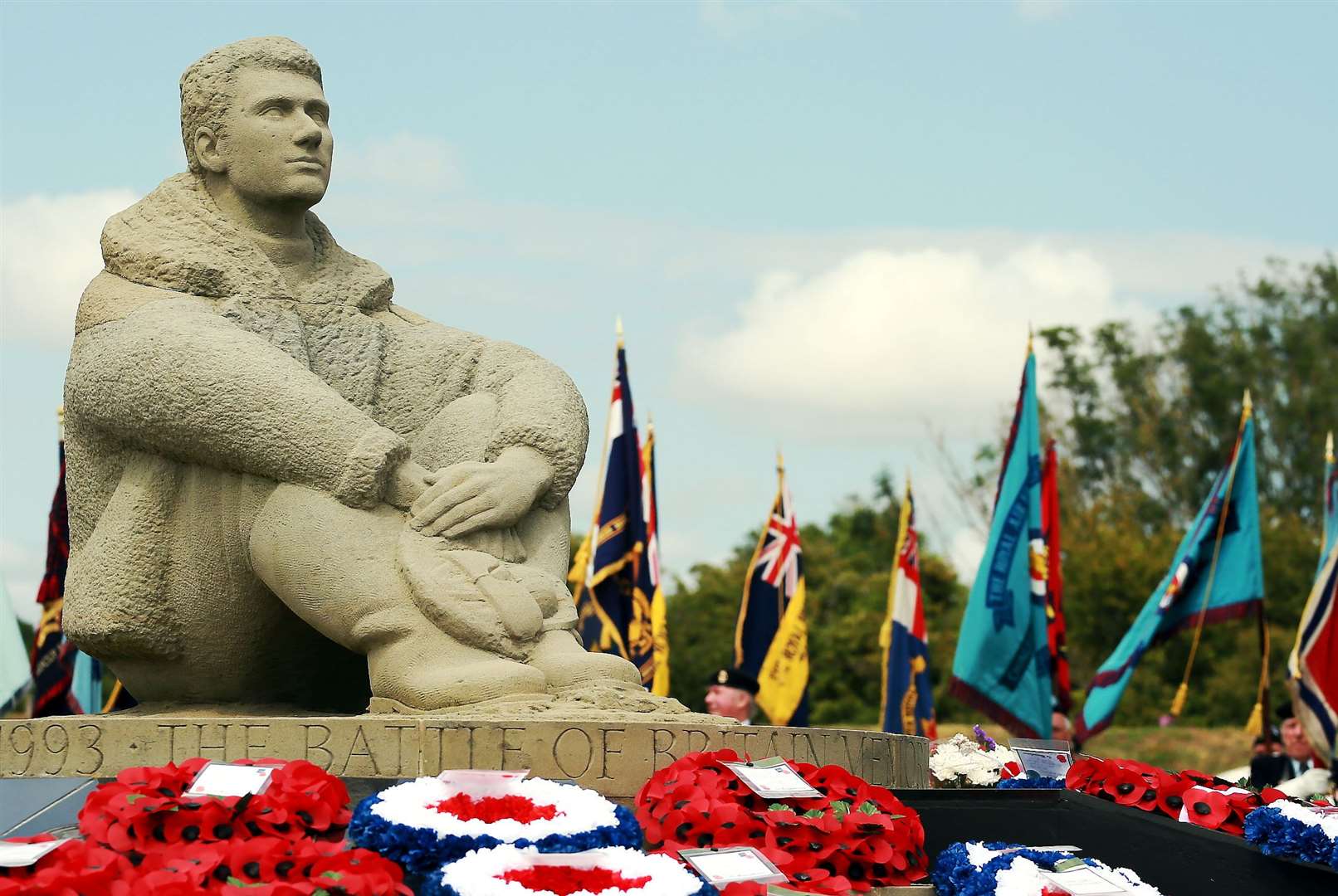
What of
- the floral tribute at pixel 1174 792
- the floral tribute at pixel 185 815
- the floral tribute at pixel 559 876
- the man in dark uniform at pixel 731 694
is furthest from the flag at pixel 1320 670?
the floral tribute at pixel 185 815

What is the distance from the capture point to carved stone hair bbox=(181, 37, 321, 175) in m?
6.82

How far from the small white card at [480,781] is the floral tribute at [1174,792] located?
2.32m

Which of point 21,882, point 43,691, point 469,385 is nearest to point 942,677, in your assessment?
point 43,691

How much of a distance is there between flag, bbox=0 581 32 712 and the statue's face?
23.8ft

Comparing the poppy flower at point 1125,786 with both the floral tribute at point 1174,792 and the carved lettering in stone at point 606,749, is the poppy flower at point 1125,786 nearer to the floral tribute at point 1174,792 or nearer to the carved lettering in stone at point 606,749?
the floral tribute at point 1174,792

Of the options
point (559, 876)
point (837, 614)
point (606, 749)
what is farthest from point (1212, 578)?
point (837, 614)

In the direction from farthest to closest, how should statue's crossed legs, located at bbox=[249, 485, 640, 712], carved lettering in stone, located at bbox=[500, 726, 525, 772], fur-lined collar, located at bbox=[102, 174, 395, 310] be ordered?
fur-lined collar, located at bbox=[102, 174, 395, 310] < statue's crossed legs, located at bbox=[249, 485, 640, 712] < carved lettering in stone, located at bbox=[500, 726, 525, 772]

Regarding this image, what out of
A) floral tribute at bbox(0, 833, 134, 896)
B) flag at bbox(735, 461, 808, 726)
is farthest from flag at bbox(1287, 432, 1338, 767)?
Result: floral tribute at bbox(0, 833, 134, 896)

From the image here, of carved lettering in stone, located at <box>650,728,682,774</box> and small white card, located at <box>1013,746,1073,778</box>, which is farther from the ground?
carved lettering in stone, located at <box>650,728,682,774</box>

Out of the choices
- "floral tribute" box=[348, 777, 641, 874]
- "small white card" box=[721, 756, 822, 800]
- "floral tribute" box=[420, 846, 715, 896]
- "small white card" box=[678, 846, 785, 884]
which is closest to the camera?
"floral tribute" box=[420, 846, 715, 896]

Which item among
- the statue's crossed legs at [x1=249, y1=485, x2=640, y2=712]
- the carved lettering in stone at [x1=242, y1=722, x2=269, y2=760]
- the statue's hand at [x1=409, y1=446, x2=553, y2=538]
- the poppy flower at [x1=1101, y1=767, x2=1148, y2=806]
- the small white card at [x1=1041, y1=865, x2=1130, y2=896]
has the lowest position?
the small white card at [x1=1041, y1=865, x2=1130, y2=896]

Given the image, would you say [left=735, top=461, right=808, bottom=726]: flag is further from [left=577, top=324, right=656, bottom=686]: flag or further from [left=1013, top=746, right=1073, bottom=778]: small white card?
[left=1013, top=746, right=1073, bottom=778]: small white card

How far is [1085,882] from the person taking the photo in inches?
210

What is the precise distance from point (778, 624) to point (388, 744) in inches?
367
